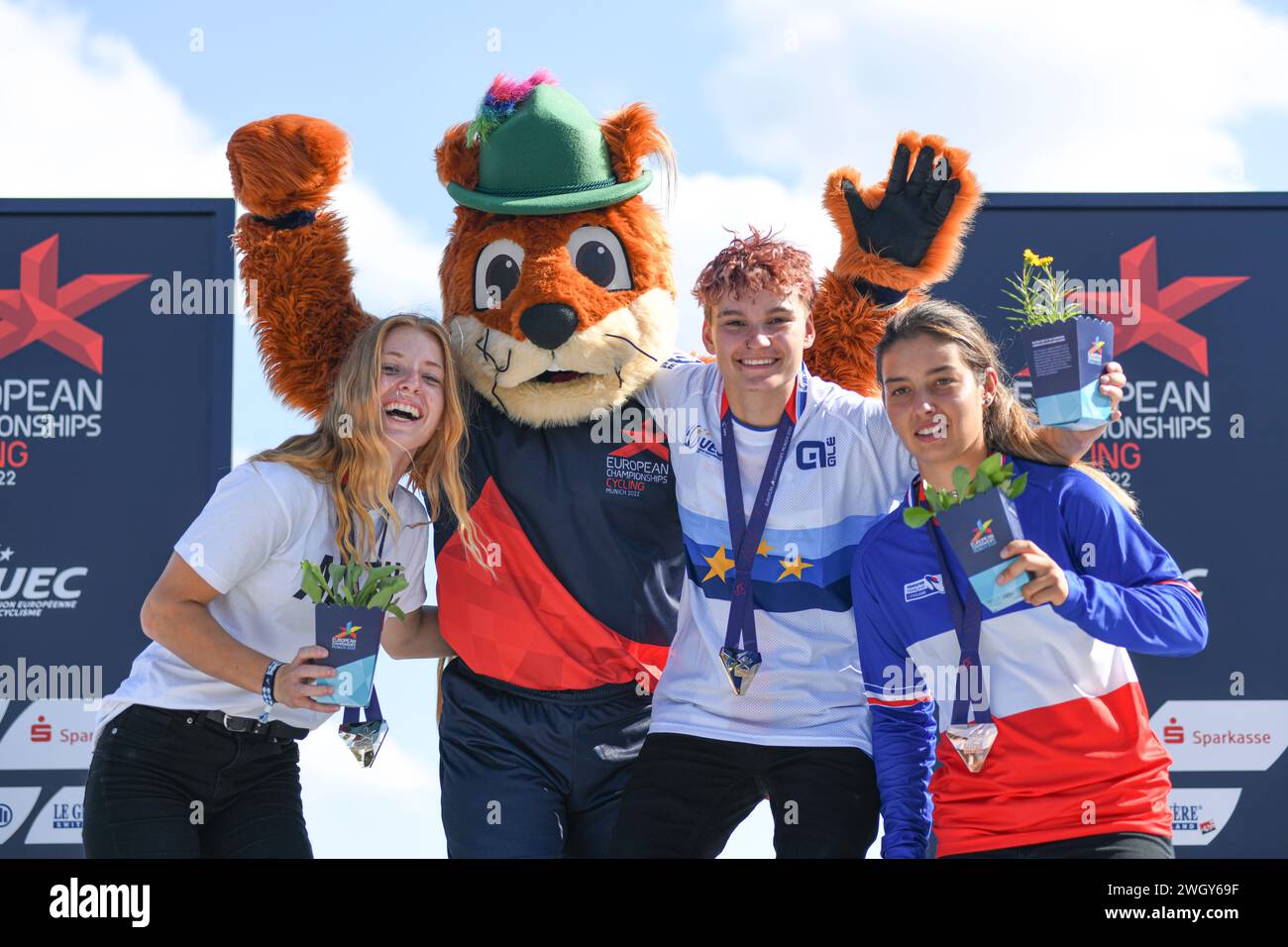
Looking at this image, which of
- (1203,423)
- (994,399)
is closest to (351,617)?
(994,399)

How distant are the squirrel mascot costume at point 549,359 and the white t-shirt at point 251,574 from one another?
21.6 inches

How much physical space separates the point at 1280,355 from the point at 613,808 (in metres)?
3.51

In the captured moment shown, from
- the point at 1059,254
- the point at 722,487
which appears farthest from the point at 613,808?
the point at 1059,254

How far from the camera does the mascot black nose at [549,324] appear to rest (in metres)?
3.82

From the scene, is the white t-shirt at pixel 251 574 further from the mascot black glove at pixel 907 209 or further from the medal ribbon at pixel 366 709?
the mascot black glove at pixel 907 209

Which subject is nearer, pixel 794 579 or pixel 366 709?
pixel 366 709

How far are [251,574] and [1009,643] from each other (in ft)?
5.95

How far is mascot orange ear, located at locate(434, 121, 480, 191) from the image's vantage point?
161 inches

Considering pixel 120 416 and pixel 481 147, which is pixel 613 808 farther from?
pixel 120 416

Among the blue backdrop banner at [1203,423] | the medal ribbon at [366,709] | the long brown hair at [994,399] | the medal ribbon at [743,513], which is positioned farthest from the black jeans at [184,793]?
the blue backdrop banner at [1203,423]

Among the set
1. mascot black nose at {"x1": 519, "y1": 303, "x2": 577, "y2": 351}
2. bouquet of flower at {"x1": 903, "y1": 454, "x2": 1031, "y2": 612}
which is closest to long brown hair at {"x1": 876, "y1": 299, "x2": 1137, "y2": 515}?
bouquet of flower at {"x1": 903, "y1": 454, "x2": 1031, "y2": 612}

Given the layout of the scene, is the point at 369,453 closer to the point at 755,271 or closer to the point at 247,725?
the point at 247,725

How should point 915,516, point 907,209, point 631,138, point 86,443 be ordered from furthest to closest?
point 86,443 → point 631,138 → point 907,209 → point 915,516

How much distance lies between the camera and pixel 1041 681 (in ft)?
10.2
